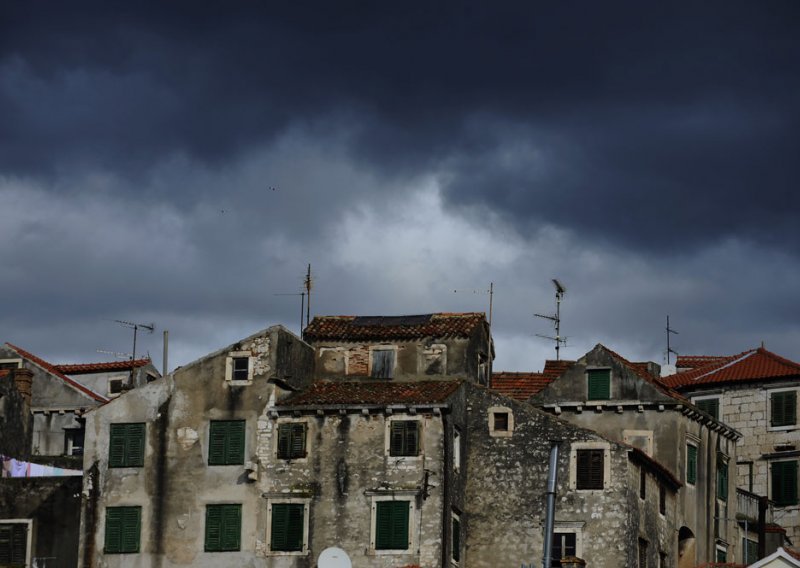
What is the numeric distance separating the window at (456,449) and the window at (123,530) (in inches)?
498

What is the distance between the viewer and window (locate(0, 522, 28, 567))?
77.8 m

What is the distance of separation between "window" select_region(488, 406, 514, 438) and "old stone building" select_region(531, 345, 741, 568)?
4.23 meters

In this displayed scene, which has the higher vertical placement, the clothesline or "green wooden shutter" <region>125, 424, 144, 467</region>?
"green wooden shutter" <region>125, 424, 144, 467</region>

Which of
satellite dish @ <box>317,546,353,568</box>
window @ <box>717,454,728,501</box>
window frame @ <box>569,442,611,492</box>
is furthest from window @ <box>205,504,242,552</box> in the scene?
window @ <box>717,454,728,501</box>

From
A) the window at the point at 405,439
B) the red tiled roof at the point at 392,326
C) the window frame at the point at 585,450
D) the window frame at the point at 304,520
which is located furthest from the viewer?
the red tiled roof at the point at 392,326

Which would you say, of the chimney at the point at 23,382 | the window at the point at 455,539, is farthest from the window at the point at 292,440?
the chimney at the point at 23,382

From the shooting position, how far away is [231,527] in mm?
75125

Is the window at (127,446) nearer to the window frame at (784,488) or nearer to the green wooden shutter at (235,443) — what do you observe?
the green wooden shutter at (235,443)

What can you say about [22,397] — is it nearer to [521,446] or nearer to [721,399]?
[521,446]

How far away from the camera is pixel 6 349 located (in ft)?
319

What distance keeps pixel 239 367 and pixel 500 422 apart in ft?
35.0

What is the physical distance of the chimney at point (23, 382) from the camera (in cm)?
9094

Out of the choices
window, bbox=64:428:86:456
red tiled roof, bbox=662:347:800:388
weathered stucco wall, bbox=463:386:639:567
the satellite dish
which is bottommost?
the satellite dish

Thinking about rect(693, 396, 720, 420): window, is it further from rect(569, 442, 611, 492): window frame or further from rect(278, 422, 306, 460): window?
rect(278, 422, 306, 460): window
